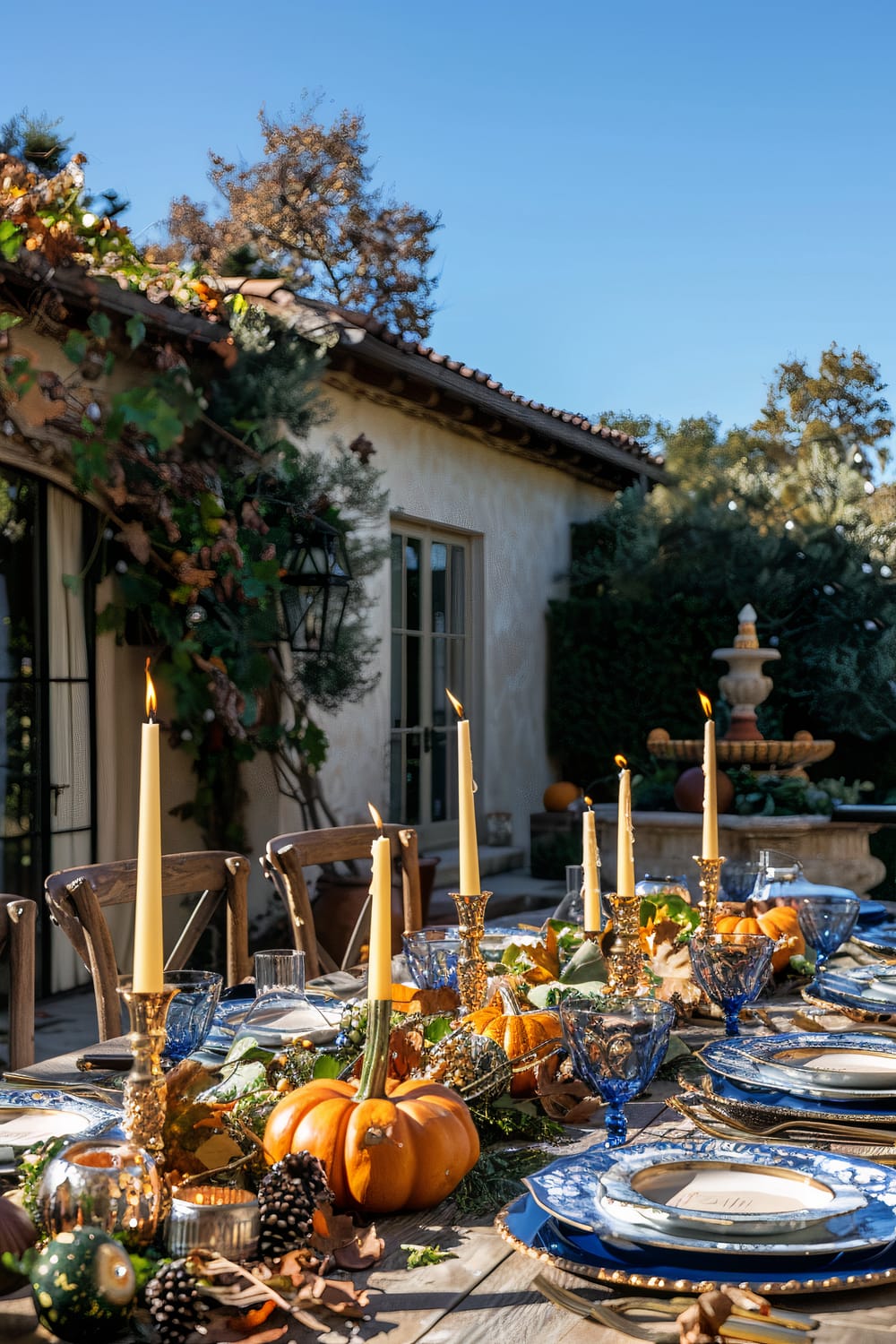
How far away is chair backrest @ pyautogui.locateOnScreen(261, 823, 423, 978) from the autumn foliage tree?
1365 cm

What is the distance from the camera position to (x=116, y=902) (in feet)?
8.52

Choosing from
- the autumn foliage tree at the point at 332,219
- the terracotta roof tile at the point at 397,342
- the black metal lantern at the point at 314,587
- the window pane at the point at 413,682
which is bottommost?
the window pane at the point at 413,682

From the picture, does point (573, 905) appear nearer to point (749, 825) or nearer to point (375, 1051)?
point (375, 1051)

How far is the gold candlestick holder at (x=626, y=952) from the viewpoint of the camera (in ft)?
5.57

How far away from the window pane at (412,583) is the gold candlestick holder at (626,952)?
585 centimetres

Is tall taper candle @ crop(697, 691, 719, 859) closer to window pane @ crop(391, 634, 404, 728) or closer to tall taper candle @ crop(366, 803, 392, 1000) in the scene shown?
tall taper candle @ crop(366, 803, 392, 1000)

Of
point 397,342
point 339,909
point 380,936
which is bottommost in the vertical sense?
point 339,909

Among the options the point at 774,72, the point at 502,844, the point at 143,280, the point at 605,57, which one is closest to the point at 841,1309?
the point at 143,280

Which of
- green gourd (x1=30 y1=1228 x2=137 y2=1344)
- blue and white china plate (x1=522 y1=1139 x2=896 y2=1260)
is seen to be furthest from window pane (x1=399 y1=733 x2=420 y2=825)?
green gourd (x1=30 y1=1228 x2=137 y2=1344)

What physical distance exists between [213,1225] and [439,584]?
702 centimetres

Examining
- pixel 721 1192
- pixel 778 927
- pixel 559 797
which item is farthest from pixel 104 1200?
pixel 559 797

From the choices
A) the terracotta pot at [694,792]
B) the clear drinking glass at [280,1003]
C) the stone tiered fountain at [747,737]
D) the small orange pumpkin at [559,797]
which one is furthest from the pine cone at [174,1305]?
the small orange pumpkin at [559,797]

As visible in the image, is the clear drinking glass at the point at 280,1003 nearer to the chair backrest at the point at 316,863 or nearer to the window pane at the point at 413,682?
the chair backrest at the point at 316,863

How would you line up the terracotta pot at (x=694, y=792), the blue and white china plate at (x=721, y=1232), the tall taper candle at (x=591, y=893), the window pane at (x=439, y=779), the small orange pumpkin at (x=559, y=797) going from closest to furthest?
the blue and white china plate at (x=721, y=1232)
the tall taper candle at (x=591, y=893)
the terracotta pot at (x=694, y=792)
the window pane at (x=439, y=779)
the small orange pumpkin at (x=559, y=797)
